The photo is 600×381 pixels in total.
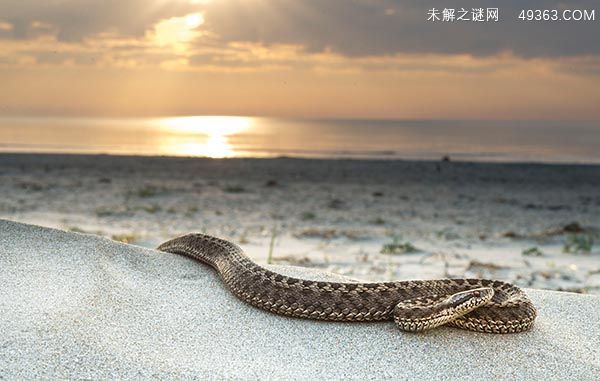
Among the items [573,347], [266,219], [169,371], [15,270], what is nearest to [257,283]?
[169,371]

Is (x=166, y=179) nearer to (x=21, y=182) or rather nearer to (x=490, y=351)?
(x=21, y=182)

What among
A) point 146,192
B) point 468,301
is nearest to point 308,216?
point 146,192

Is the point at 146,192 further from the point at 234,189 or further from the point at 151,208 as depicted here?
the point at 151,208

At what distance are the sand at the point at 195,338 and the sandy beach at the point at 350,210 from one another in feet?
9.13

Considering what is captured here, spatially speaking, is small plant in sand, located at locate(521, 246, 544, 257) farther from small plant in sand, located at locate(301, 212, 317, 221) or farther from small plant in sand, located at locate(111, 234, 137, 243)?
small plant in sand, located at locate(111, 234, 137, 243)

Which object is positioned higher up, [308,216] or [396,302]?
[396,302]

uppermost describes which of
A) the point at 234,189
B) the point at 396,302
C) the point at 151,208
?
the point at 396,302

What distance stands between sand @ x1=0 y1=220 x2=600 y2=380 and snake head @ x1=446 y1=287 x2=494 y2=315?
25 centimetres

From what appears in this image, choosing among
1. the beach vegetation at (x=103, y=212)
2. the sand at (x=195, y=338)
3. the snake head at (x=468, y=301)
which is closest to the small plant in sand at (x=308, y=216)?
the beach vegetation at (x=103, y=212)

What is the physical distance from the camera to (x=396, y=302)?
577 centimetres

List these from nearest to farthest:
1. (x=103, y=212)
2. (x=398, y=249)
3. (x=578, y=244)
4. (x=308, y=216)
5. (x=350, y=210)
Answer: (x=398, y=249) → (x=578, y=244) → (x=103, y=212) → (x=308, y=216) → (x=350, y=210)

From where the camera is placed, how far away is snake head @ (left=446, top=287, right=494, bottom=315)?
541 cm

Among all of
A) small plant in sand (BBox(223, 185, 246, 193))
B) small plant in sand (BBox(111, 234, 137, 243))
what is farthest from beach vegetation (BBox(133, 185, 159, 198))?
small plant in sand (BBox(111, 234, 137, 243))

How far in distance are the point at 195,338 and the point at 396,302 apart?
4.82ft
